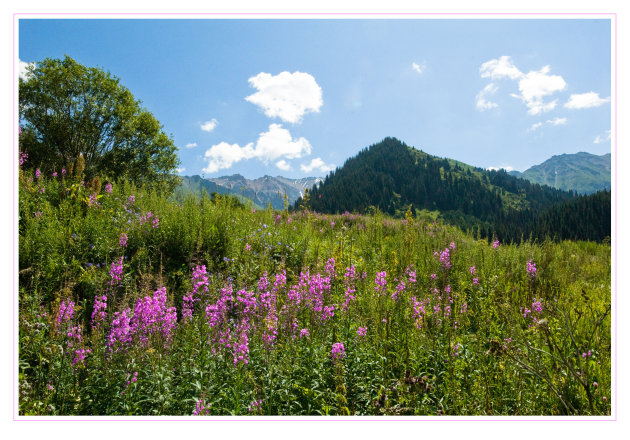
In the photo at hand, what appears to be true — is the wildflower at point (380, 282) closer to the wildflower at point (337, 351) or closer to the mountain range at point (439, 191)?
the wildflower at point (337, 351)

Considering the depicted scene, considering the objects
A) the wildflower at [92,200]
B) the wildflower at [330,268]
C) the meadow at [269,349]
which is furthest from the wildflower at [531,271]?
the wildflower at [92,200]

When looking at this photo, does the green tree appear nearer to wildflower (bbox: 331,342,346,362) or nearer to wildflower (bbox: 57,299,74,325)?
wildflower (bbox: 57,299,74,325)

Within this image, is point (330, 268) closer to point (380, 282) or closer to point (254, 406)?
point (380, 282)

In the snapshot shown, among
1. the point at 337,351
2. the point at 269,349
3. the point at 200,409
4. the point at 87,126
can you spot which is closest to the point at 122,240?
the point at 269,349

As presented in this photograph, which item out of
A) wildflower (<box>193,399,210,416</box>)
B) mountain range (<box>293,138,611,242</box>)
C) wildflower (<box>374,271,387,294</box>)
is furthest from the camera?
mountain range (<box>293,138,611,242</box>)

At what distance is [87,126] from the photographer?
1237cm

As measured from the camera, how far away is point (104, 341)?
2.66 m

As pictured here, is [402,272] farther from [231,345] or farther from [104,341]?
[104,341]

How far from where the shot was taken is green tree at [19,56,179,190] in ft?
32.4

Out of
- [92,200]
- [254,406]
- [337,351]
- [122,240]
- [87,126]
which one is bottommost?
[254,406]

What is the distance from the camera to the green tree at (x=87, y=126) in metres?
9.89

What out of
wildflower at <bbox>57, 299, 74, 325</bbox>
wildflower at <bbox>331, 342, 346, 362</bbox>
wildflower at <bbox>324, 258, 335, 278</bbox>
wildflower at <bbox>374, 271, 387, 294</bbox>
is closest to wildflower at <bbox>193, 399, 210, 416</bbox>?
wildflower at <bbox>331, 342, 346, 362</bbox>

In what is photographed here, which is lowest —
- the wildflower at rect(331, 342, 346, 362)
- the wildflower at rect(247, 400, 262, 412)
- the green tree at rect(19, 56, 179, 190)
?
the wildflower at rect(247, 400, 262, 412)

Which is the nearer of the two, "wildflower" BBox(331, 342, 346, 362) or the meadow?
the meadow
